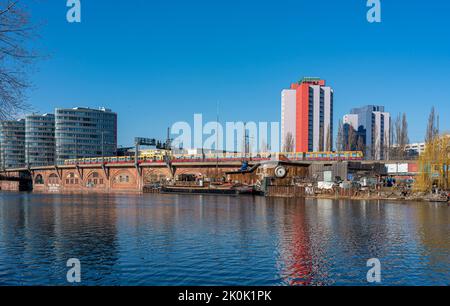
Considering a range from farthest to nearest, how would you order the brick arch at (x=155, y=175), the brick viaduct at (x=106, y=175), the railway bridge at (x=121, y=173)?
the brick arch at (x=155, y=175)
the brick viaduct at (x=106, y=175)
the railway bridge at (x=121, y=173)

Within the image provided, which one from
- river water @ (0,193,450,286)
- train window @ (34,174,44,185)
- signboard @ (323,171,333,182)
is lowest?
train window @ (34,174,44,185)

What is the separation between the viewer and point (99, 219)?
45188mm

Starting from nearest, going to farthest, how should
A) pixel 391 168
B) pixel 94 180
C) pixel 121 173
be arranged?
pixel 391 168, pixel 121 173, pixel 94 180

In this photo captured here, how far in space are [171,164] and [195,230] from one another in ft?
321

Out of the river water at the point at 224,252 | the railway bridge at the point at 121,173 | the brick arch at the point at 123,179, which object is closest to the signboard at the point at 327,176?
the railway bridge at the point at 121,173

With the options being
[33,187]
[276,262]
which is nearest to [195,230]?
[276,262]

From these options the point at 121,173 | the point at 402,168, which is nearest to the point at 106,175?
the point at 121,173

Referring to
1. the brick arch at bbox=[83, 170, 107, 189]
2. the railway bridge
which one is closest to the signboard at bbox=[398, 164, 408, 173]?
the railway bridge

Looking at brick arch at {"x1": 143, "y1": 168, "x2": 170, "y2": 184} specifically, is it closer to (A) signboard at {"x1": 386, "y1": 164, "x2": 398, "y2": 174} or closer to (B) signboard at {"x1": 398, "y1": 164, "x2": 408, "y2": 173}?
(A) signboard at {"x1": 386, "y1": 164, "x2": 398, "y2": 174}

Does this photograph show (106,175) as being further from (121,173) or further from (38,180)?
(38,180)

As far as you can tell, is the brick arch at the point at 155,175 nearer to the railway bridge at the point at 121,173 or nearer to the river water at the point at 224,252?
the railway bridge at the point at 121,173

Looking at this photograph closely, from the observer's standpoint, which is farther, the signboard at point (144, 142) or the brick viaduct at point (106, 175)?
the brick viaduct at point (106, 175)

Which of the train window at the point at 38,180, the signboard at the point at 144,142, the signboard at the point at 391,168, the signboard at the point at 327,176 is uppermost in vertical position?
the signboard at the point at 144,142

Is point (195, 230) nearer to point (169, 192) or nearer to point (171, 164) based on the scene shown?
point (169, 192)
